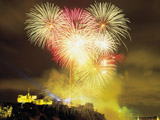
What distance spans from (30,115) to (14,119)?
8.42 m

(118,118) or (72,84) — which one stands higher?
(72,84)

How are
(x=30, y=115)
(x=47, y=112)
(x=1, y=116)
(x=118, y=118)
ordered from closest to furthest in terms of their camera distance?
(x=1, y=116) < (x=30, y=115) < (x=47, y=112) < (x=118, y=118)

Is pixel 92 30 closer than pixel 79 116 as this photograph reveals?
Yes

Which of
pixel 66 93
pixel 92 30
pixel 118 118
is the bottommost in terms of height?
pixel 118 118

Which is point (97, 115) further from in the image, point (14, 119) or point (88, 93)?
point (88, 93)

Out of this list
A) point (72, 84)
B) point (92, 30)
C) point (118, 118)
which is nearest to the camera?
point (92, 30)

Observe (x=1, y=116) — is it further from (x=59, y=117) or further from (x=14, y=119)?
(x=59, y=117)

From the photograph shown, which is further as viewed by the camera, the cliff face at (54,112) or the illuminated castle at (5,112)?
the cliff face at (54,112)

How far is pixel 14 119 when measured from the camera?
53.7 meters

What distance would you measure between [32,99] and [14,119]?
3451cm

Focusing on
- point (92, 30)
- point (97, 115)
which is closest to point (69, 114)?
point (97, 115)

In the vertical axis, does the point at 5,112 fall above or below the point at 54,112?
above

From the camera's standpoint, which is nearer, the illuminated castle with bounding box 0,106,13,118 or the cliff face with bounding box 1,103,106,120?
the illuminated castle with bounding box 0,106,13,118

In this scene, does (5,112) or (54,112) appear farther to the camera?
(54,112)
